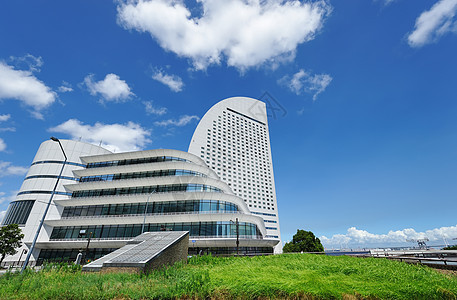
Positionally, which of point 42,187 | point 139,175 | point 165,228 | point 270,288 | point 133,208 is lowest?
point 270,288

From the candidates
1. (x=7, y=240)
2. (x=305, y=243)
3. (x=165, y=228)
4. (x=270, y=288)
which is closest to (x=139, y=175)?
(x=165, y=228)

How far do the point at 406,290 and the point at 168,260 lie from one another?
11.3m

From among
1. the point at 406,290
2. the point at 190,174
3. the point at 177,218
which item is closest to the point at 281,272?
the point at 406,290

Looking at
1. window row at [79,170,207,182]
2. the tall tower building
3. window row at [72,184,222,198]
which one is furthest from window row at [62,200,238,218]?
the tall tower building

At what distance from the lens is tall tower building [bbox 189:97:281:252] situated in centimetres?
9194

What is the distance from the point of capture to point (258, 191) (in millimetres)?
95562

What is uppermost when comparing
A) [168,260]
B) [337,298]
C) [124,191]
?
[124,191]

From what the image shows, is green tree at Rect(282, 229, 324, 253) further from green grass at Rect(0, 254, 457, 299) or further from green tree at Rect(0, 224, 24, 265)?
green tree at Rect(0, 224, 24, 265)

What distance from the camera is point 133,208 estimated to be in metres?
41.1

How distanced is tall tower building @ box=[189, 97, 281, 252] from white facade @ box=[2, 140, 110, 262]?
43.7m

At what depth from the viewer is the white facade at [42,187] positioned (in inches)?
1778

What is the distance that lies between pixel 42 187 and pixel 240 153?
73.4 m

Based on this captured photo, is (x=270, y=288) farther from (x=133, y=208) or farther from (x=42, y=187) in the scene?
(x=42, y=187)

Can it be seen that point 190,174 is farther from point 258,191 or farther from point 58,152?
point 258,191
